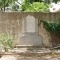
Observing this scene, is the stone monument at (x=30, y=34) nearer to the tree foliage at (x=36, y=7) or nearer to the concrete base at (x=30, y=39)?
the concrete base at (x=30, y=39)

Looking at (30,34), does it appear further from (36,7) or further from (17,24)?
(36,7)

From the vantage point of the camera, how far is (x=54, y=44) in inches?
586

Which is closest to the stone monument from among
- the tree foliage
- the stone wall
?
the stone wall

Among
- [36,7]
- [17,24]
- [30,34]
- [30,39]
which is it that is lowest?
[30,39]

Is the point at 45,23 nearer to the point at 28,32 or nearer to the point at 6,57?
the point at 28,32

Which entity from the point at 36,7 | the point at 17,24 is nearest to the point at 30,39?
the point at 17,24

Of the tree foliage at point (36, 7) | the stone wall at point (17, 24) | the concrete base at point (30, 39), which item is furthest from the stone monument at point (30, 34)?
the tree foliage at point (36, 7)

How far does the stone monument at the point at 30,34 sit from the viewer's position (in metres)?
14.5

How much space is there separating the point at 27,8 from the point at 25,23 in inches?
246

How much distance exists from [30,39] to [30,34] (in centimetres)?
30

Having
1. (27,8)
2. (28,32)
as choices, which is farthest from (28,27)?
(27,8)

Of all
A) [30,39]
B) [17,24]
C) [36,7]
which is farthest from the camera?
[36,7]

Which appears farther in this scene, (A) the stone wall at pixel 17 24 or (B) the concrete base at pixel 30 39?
(A) the stone wall at pixel 17 24

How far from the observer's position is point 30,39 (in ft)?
47.6
